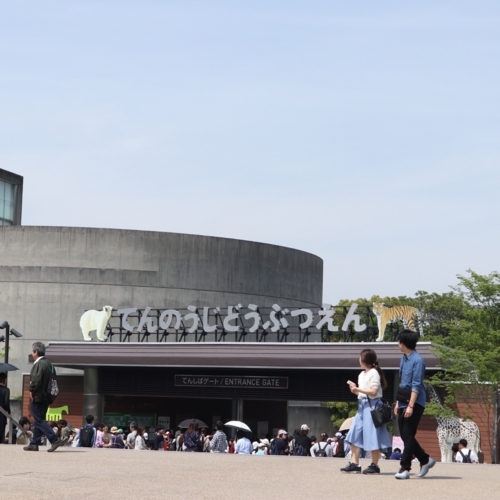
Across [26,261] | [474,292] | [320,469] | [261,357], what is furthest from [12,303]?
[320,469]

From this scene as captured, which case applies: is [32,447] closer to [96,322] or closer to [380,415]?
[380,415]

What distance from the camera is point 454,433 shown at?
34.7m

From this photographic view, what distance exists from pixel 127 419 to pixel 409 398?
1289 inches

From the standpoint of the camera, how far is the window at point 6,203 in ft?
226

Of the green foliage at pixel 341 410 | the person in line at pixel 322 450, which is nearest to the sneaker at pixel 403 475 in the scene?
the person in line at pixel 322 450

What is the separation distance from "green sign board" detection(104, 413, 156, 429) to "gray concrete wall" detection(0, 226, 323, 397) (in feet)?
36.6

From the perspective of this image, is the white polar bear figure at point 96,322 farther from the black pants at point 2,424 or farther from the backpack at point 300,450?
the black pants at point 2,424

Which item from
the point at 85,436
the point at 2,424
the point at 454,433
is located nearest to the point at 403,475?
the point at 2,424

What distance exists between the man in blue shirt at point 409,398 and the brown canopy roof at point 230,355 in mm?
23488

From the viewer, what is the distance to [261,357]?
3834 centimetres

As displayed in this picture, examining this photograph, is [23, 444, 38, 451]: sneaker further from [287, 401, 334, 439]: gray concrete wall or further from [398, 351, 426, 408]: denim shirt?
[287, 401, 334, 439]: gray concrete wall

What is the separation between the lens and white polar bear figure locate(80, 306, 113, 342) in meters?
45.5

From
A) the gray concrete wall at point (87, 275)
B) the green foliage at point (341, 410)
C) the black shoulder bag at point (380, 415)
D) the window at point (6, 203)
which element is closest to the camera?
the black shoulder bag at point (380, 415)

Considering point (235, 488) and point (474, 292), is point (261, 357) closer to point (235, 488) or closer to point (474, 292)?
point (474, 292)
